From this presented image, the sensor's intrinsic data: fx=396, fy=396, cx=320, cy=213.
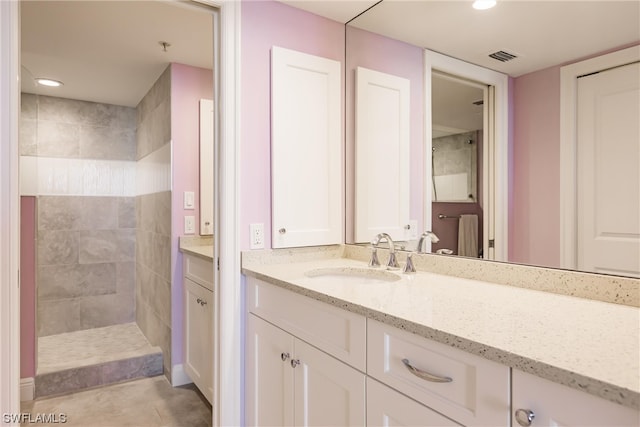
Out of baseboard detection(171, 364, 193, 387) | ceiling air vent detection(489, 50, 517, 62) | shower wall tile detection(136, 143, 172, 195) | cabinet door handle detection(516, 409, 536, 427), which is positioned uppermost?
ceiling air vent detection(489, 50, 517, 62)

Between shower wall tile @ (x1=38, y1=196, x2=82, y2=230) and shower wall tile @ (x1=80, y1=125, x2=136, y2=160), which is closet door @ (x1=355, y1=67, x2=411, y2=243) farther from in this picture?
shower wall tile @ (x1=38, y1=196, x2=82, y2=230)

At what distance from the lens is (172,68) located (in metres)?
2.70

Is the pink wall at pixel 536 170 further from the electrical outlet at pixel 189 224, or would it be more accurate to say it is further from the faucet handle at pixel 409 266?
the electrical outlet at pixel 189 224

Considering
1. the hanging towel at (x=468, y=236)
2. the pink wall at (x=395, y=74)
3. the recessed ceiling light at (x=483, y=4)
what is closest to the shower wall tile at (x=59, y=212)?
the pink wall at (x=395, y=74)

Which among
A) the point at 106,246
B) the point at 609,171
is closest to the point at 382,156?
the point at 609,171

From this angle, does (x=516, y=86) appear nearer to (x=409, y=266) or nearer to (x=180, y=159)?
(x=409, y=266)

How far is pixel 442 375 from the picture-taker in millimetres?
863

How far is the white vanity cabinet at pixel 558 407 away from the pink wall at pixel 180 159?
2.35 metres

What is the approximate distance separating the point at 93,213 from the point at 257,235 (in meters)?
2.62

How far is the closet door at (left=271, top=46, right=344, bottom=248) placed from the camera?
1.83m

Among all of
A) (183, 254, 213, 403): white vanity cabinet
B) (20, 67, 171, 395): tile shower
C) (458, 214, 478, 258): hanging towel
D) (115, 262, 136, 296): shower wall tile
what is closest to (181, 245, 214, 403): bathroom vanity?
(183, 254, 213, 403): white vanity cabinet

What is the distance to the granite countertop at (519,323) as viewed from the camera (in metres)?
0.65

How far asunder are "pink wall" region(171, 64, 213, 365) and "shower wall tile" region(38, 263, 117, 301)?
1.43 m
